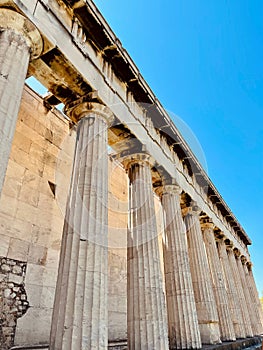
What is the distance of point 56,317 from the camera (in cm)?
773

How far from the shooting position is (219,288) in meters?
22.1

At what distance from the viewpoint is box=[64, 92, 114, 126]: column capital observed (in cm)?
1136

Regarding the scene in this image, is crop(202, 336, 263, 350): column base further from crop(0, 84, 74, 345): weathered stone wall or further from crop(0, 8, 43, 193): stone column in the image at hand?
crop(0, 8, 43, 193): stone column

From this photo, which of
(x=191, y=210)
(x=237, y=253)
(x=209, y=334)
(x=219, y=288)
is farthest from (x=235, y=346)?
(x=237, y=253)

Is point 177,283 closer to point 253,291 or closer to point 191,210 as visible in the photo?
point 191,210

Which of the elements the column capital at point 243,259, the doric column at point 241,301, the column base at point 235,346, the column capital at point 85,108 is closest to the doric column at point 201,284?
the column base at point 235,346

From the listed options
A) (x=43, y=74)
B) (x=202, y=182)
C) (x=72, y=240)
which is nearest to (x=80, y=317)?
(x=72, y=240)

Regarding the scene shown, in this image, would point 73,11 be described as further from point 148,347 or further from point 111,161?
point 148,347

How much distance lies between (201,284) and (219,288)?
4.88 m

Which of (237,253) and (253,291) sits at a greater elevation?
(237,253)

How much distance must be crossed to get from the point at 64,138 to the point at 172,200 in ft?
25.0

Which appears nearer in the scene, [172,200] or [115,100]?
[115,100]

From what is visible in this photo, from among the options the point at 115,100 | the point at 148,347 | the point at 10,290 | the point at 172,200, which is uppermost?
the point at 115,100

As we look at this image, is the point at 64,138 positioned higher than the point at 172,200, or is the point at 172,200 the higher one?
the point at 64,138
